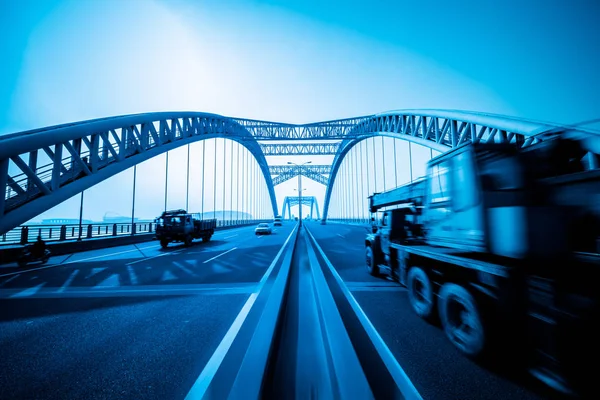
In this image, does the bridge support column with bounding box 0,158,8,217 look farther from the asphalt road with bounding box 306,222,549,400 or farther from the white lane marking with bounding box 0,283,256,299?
the asphalt road with bounding box 306,222,549,400

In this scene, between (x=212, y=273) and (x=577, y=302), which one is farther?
(x=212, y=273)

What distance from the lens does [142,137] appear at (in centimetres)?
1967

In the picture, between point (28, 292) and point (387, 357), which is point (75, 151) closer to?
point (28, 292)

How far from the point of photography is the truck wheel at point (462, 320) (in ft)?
9.53

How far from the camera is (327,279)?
706cm

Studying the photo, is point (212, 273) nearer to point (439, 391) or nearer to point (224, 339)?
point (224, 339)

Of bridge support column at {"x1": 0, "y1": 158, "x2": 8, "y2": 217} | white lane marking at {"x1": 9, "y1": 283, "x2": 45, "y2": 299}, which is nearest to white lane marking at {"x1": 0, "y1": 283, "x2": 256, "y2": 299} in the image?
white lane marking at {"x1": 9, "y1": 283, "x2": 45, "y2": 299}

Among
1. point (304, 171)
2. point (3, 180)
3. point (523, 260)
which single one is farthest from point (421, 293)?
point (304, 171)

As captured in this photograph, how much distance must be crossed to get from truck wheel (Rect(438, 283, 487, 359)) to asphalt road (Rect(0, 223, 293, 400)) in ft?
11.2

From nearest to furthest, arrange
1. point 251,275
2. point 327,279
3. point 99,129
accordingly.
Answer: point 327,279 < point 251,275 < point 99,129

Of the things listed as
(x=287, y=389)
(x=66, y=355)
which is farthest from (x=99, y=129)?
(x=287, y=389)

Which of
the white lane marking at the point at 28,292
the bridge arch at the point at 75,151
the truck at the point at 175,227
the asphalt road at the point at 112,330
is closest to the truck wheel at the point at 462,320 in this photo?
the asphalt road at the point at 112,330

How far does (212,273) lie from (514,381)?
7724 millimetres

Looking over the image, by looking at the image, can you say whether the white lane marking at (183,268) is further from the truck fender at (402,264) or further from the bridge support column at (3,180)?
the bridge support column at (3,180)
